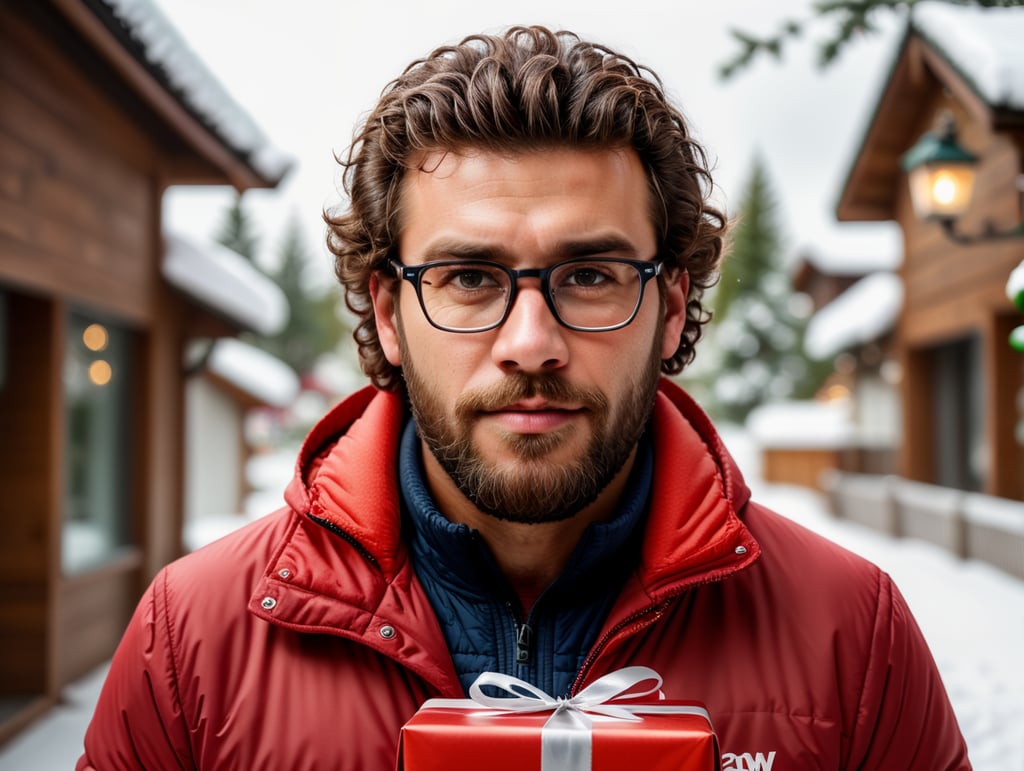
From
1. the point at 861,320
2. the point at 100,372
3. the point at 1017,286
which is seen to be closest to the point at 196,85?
the point at 100,372

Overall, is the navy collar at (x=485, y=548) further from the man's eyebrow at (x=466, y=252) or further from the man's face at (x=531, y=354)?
the man's eyebrow at (x=466, y=252)

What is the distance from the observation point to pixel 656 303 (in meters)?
1.79

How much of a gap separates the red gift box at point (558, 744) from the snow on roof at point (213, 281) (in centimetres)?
703

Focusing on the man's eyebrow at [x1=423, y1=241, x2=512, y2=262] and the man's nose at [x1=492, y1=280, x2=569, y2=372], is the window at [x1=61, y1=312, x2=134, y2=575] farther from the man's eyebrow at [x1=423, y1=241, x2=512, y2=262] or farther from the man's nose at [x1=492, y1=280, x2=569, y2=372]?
the man's nose at [x1=492, y1=280, x2=569, y2=372]

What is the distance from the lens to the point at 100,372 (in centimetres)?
677

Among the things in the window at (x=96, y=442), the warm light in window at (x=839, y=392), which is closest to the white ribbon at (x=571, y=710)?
the window at (x=96, y=442)

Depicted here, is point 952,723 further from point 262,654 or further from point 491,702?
point 262,654

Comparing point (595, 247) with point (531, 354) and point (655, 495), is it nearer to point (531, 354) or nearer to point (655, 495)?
point (531, 354)

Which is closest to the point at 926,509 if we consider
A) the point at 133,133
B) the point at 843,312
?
the point at 843,312

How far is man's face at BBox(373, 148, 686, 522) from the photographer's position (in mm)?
1619

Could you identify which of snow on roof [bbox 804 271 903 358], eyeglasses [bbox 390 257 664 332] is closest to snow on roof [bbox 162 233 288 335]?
eyeglasses [bbox 390 257 664 332]

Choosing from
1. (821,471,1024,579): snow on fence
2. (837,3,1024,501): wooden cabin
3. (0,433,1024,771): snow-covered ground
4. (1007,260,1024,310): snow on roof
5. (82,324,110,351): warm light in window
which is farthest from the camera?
(821,471,1024,579): snow on fence

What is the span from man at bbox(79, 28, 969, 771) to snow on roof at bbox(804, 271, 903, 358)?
11185mm

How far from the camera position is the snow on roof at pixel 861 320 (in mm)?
12391
